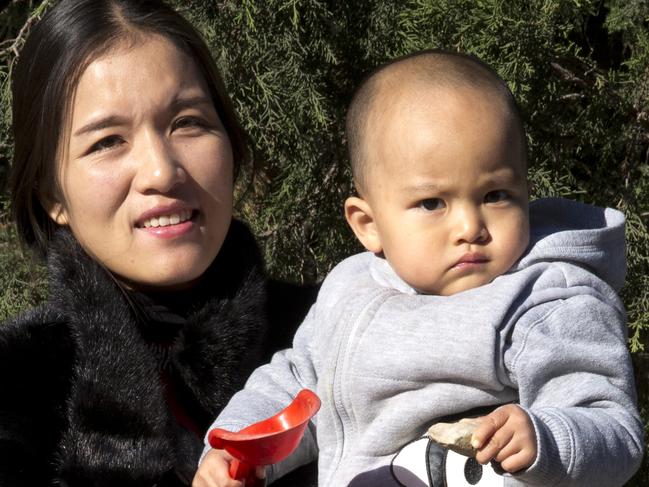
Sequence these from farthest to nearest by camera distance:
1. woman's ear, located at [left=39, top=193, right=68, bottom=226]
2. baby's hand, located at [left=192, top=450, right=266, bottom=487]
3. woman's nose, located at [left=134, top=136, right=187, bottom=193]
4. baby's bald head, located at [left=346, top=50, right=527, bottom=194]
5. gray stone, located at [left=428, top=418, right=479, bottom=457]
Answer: woman's ear, located at [left=39, top=193, right=68, bottom=226], woman's nose, located at [left=134, top=136, right=187, bottom=193], baby's bald head, located at [left=346, top=50, right=527, bottom=194], baby's hand, located at [left=192, top=450, right=266, bottom=487], gray stone, located at [left=428, top=418, right=479, bottom=457]

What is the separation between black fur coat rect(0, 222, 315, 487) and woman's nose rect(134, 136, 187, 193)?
0.73ft

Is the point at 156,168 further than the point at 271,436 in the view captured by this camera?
Yes

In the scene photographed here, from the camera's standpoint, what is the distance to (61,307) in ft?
7.06

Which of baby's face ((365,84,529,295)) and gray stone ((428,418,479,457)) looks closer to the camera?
gray stone ((428,418,479,457))

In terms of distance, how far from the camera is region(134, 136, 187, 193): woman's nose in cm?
205

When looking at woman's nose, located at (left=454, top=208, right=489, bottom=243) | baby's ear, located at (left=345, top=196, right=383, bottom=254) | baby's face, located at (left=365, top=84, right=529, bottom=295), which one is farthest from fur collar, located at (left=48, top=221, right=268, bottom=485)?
woman's nose, located at (left=454, top=208, right=489, bottom=243)

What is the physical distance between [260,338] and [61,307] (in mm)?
410

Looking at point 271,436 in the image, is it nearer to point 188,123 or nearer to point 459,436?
point 459,436

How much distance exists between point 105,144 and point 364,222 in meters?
0.54

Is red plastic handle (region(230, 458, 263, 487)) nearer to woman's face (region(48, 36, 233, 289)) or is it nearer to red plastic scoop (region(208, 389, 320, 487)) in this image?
red plastic scoop (region(208, 389, 320, 487))

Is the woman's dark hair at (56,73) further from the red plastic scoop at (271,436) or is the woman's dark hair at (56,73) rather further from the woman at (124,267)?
the red plastic scoop at (271,436)

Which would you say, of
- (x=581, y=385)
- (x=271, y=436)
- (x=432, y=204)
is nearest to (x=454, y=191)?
(x=432, y=204)

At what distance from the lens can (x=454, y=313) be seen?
1715 mm

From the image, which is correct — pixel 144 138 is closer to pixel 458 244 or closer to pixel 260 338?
pixel 260 338
